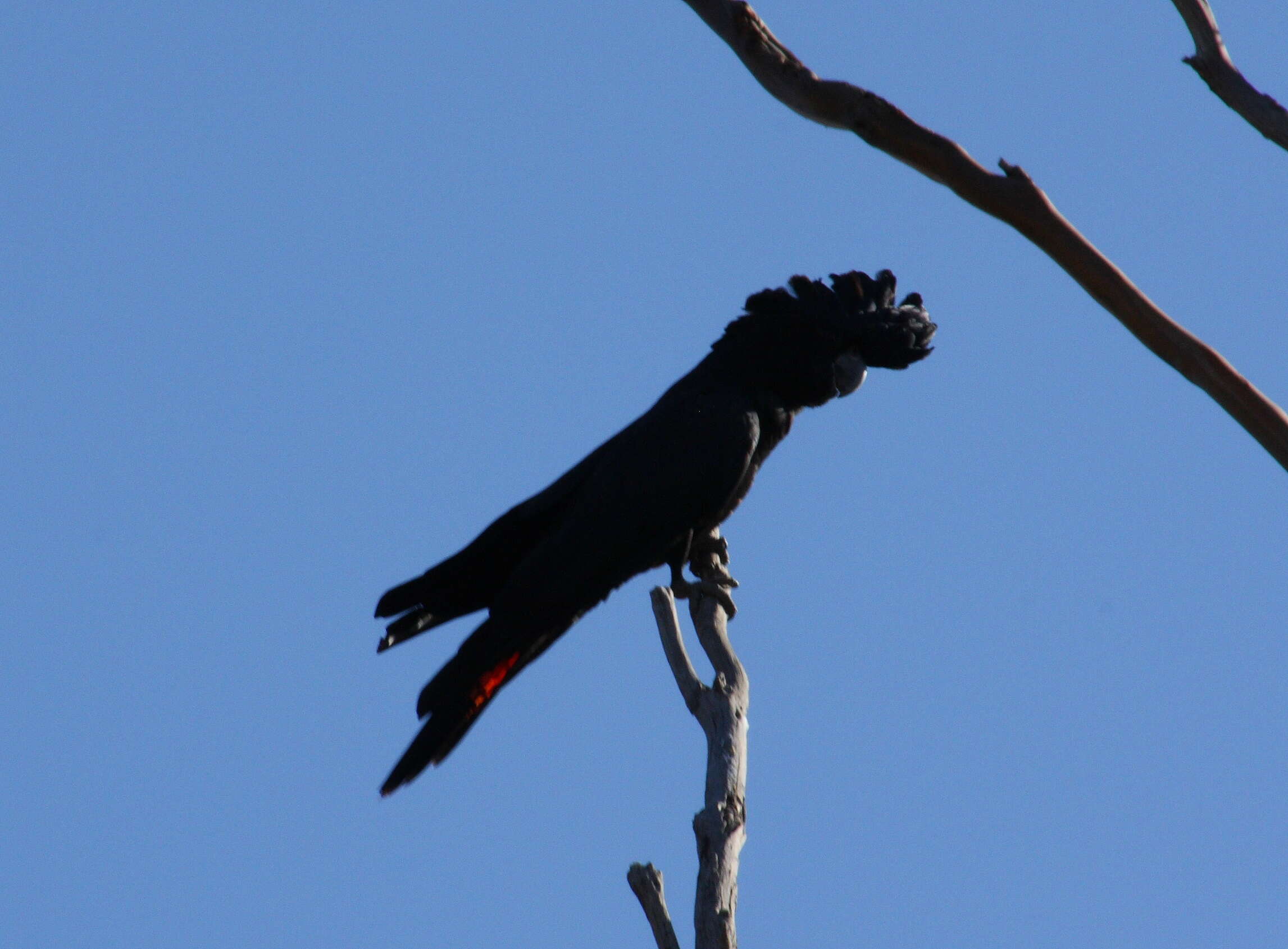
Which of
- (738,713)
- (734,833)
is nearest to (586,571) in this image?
(738,713)

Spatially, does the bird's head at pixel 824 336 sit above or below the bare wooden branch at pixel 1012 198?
above

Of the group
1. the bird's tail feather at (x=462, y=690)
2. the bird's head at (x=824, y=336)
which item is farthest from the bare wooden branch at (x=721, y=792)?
the bird's head at (x=824, y=336)

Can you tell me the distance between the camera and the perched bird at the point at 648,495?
18.7ft

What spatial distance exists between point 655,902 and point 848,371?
3284 mm

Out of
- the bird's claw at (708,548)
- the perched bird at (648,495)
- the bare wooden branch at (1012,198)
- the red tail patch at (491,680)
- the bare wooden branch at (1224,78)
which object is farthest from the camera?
the bird's claw at (708,548)

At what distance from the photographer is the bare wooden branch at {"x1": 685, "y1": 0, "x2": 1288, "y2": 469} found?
3.18 metres

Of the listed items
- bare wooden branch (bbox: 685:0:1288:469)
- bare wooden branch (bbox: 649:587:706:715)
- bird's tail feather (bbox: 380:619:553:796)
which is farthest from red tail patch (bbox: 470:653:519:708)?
bare wooden branch (bbox: 685:0:1288:469)

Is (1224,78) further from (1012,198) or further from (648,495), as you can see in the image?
(648,495)

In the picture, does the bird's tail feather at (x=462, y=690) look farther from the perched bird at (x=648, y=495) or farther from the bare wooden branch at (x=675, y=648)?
the bare wooden branch at (x=675, y=648)

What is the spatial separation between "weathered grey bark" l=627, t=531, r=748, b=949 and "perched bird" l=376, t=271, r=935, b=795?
0.60 metres

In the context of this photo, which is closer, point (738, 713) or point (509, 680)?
point (738, 713)

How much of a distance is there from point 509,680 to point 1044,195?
3.21 meters

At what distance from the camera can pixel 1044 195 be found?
11.1ft

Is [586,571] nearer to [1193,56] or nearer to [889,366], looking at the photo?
[889,366]
